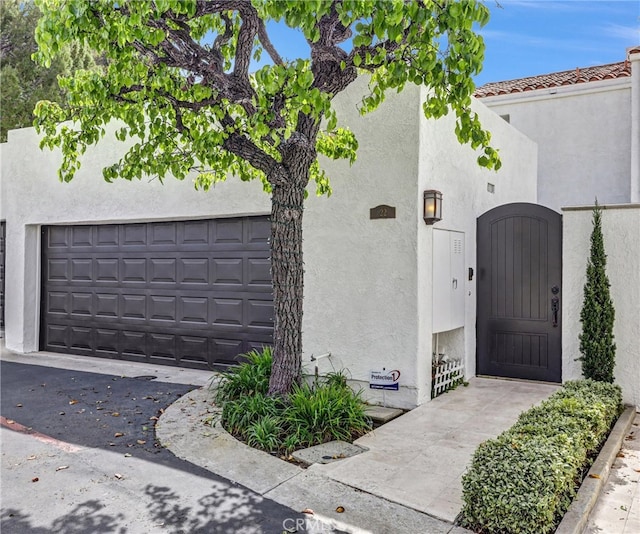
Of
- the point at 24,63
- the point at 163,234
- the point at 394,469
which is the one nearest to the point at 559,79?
the point at 163,234

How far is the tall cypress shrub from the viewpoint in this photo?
18.9 ft

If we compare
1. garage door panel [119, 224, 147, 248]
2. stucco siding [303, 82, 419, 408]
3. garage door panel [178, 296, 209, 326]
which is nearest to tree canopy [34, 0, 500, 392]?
stucco siding [303, 82, 419, 408]

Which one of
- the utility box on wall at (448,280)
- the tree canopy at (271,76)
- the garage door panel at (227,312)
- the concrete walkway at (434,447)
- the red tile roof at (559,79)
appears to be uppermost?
the red tile roof at (559,79)

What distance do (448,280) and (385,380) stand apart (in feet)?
5.31

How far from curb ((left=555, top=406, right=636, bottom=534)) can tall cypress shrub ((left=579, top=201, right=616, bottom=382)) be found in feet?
2.59

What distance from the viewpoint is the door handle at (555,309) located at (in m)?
6.72

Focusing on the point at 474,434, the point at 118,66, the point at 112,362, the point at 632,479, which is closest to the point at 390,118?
the point at 118,66

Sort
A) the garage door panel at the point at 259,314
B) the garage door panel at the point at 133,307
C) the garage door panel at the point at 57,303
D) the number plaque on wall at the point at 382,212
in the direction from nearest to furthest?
the number plaque on wall at the point at 382,212, the garage door panel at the point at 259,314, the garage door panel at the point at 133,307, the garage door panel at the point at 57,303

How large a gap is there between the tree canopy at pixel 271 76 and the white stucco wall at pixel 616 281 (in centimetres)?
204

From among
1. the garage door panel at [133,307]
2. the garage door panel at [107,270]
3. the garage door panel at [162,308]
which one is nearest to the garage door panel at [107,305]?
the garage door panel at [133,307]

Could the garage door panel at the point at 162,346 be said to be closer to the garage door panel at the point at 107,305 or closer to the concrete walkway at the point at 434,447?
the garage door panel at the point at 107,305

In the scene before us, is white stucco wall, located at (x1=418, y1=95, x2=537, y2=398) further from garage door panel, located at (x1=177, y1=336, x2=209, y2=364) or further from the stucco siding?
garage door panel, located at (x1=177, y1=336, x2=209, y2=364)

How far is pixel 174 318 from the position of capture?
7992mm

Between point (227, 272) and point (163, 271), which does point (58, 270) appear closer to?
point (163, 271)
